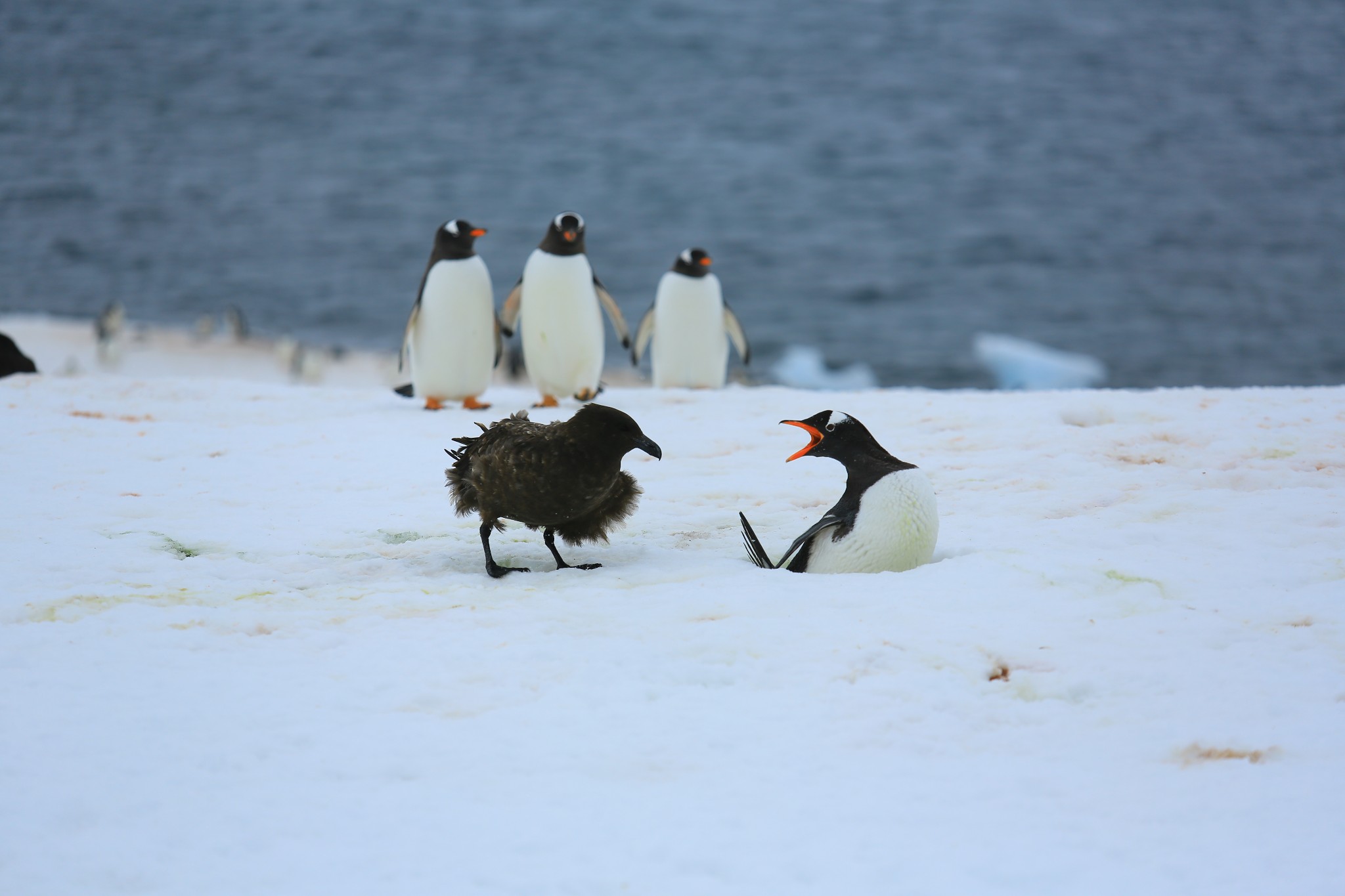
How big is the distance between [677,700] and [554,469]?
3.02 ft

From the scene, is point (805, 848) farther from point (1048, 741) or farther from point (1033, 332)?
point (1033, 332)

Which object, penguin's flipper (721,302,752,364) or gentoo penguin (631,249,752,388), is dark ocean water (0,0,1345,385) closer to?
penguin's flipper (721,302,752,364)

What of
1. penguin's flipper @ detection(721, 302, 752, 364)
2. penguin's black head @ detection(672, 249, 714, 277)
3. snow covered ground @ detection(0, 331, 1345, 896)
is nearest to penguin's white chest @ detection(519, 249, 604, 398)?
penguin's black head @ detection(672, 249, 714, 277)

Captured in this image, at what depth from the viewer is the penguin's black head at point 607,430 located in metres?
3.04

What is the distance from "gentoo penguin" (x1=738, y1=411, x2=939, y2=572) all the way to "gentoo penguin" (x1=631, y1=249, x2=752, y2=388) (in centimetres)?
449

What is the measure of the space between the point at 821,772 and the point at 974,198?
39291 mm

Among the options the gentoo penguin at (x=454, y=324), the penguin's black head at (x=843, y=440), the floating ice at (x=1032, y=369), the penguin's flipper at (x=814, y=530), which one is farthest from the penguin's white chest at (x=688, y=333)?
the floating ice at (x=1032, y=369)

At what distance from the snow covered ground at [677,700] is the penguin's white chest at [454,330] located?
8.18 ft

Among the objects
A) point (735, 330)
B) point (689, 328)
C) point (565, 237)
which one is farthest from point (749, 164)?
point (565, 237)

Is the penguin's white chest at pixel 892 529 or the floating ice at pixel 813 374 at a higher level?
the penguin's white chest at pixel 892 529

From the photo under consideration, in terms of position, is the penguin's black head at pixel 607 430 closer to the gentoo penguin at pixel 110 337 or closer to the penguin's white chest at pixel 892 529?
the penguin's white chest at pixel 892 529

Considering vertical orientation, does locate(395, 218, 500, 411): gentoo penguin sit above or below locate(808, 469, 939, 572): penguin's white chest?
above

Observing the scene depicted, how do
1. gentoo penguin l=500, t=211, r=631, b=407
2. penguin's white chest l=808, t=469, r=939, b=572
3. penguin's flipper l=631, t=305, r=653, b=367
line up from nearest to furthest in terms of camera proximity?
penguin's white chest l=808, t=469, r=939, b=572
gentoo penguin l=500, t=211, r=631, b=407
penguin's flipper l=631, t=305, r=653, b=367

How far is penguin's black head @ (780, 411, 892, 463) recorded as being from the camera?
3.17 m
